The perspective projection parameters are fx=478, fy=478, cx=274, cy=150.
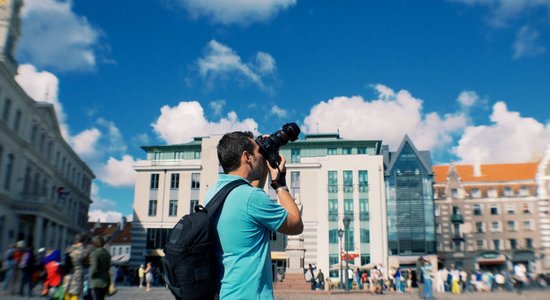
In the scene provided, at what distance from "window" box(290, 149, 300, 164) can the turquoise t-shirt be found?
4674 cm

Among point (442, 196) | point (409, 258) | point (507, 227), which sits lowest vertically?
point (409, 258)

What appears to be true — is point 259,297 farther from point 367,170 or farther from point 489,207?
point 489,207

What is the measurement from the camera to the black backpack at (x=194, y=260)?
2.40m

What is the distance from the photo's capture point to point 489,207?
201 feet

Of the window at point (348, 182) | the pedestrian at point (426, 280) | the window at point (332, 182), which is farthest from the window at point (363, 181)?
the pedestrian at point (426, 280)

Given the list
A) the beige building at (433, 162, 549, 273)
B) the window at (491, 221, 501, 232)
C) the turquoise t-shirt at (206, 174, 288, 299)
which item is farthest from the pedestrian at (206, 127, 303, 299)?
the window at (491, 221, 501, 232)

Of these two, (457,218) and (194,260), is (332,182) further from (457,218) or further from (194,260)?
(194,260)

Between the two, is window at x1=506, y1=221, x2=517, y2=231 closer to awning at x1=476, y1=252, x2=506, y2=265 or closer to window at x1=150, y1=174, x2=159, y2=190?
awning at x1=476, y1=252, x2=506, y2=265

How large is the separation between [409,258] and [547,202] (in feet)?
56.9

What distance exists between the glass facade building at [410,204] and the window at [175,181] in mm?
21848

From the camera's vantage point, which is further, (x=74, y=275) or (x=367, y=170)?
(x=367, y=170)

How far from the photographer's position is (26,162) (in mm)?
38344

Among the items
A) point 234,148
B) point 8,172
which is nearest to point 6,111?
point 8,172

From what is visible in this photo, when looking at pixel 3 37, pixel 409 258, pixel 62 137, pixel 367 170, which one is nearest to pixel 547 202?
pixel 409 258
